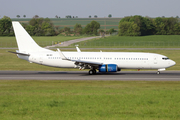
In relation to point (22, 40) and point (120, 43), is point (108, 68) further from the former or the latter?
point (120, 43)

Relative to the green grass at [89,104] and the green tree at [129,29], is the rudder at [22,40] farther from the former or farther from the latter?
the green tree at [129,29]

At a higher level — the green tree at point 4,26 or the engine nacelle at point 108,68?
the green tree at point 4,26

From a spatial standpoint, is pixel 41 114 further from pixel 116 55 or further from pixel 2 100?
pixel 116 55

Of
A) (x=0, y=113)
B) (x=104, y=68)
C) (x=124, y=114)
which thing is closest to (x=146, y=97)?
(x=124, y=114)

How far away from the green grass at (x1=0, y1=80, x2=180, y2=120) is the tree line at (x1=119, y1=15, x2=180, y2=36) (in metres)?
134

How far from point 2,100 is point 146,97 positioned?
11619mm

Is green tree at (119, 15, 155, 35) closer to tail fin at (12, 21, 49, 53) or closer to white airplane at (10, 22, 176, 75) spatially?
white airplane at (10, 22, 176, 75)

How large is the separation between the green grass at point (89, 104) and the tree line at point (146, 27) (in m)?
134

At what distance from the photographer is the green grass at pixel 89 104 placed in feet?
54.2

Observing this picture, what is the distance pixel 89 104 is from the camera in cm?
1934

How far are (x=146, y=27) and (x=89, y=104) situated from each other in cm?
15300

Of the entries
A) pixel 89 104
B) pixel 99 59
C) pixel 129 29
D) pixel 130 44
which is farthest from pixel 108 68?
pixel 129 29

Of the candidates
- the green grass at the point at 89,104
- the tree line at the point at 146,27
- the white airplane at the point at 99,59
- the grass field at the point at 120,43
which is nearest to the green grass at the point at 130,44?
the grass field at the point at 120,43

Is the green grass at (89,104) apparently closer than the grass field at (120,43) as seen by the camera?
Yes
